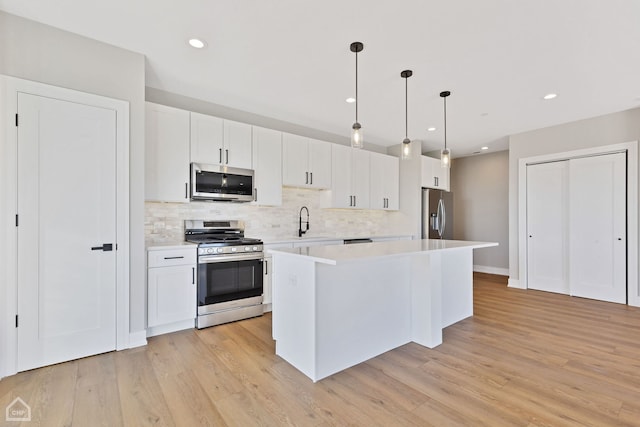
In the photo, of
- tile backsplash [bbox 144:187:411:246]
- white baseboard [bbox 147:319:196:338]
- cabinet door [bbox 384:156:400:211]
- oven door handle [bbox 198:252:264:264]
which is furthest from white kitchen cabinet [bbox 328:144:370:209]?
white baseboard [bbox 147:319:196:338]

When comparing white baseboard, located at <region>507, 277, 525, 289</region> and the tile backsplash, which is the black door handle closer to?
the tile backsplash

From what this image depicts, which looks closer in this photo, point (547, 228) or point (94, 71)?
point (94, 71)

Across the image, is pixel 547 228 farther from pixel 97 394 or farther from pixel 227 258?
pixel 97 394

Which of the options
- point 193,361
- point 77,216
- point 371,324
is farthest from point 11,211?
point 371,324

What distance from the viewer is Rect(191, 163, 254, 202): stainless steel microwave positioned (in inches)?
137

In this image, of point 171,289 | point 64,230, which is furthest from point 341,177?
point 64,230

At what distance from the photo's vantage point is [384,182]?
5.61 metres

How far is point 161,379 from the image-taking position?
2172mm

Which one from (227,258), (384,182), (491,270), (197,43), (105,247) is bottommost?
(491,270)

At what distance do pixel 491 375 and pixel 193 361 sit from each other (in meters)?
2.32

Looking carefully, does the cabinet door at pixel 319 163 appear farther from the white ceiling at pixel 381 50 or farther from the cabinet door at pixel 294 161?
the white ceiling at pixel 381 50

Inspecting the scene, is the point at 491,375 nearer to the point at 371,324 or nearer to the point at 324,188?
the point at 371,324

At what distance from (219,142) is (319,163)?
62.3 inches

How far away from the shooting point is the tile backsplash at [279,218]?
11.6 ft
